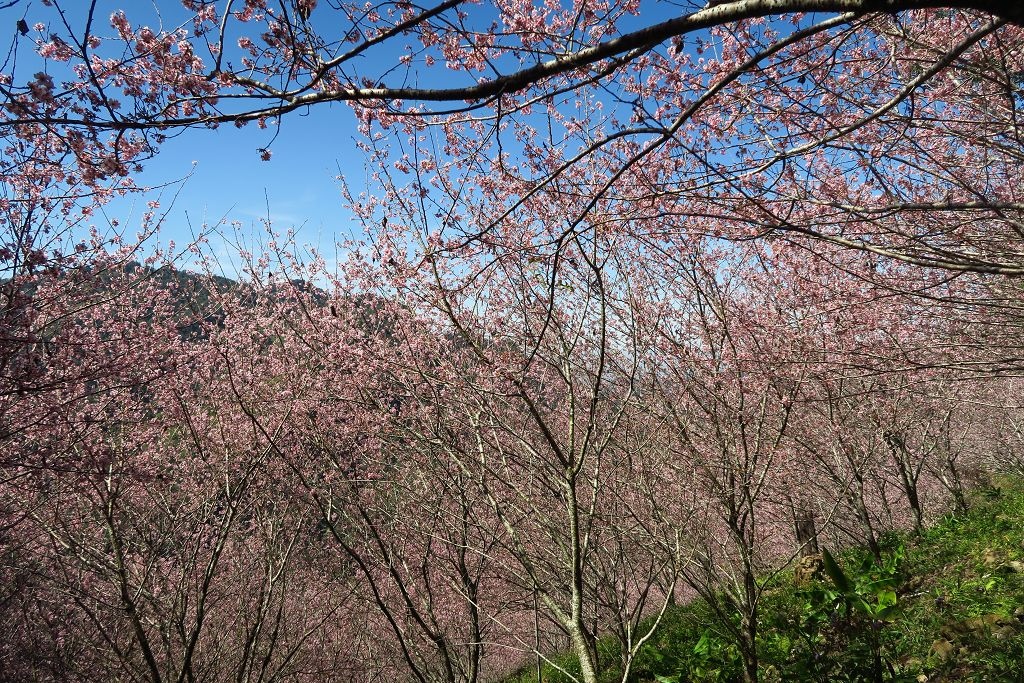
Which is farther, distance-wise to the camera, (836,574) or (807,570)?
(807,570)

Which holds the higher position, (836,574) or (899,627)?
(836,574)

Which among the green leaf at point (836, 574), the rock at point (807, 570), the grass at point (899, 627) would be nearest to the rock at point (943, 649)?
the grass at point (899, 627)

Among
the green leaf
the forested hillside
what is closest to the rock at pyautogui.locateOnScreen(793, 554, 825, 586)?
the forested hillside

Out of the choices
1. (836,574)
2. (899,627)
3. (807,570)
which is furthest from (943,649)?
(807,570)

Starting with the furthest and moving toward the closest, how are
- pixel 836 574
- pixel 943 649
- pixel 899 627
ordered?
pixel 899 627 < pixel 943 649 < pixel 836 574

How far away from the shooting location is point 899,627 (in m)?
5.88

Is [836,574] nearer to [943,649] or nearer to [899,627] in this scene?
[943,649]

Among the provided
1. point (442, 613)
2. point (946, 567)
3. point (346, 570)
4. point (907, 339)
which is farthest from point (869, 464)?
point (346, 570)

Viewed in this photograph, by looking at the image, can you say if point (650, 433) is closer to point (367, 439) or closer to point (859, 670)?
point (859, 670)

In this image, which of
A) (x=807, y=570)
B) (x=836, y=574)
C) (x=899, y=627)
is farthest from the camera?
(x=807, y=570)

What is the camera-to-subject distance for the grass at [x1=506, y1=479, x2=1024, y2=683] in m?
4.45

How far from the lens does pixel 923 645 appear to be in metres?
5.45

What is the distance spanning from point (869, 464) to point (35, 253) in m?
10.8

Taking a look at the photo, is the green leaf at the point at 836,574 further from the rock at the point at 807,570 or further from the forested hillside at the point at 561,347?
the rock at the point at 807,570
